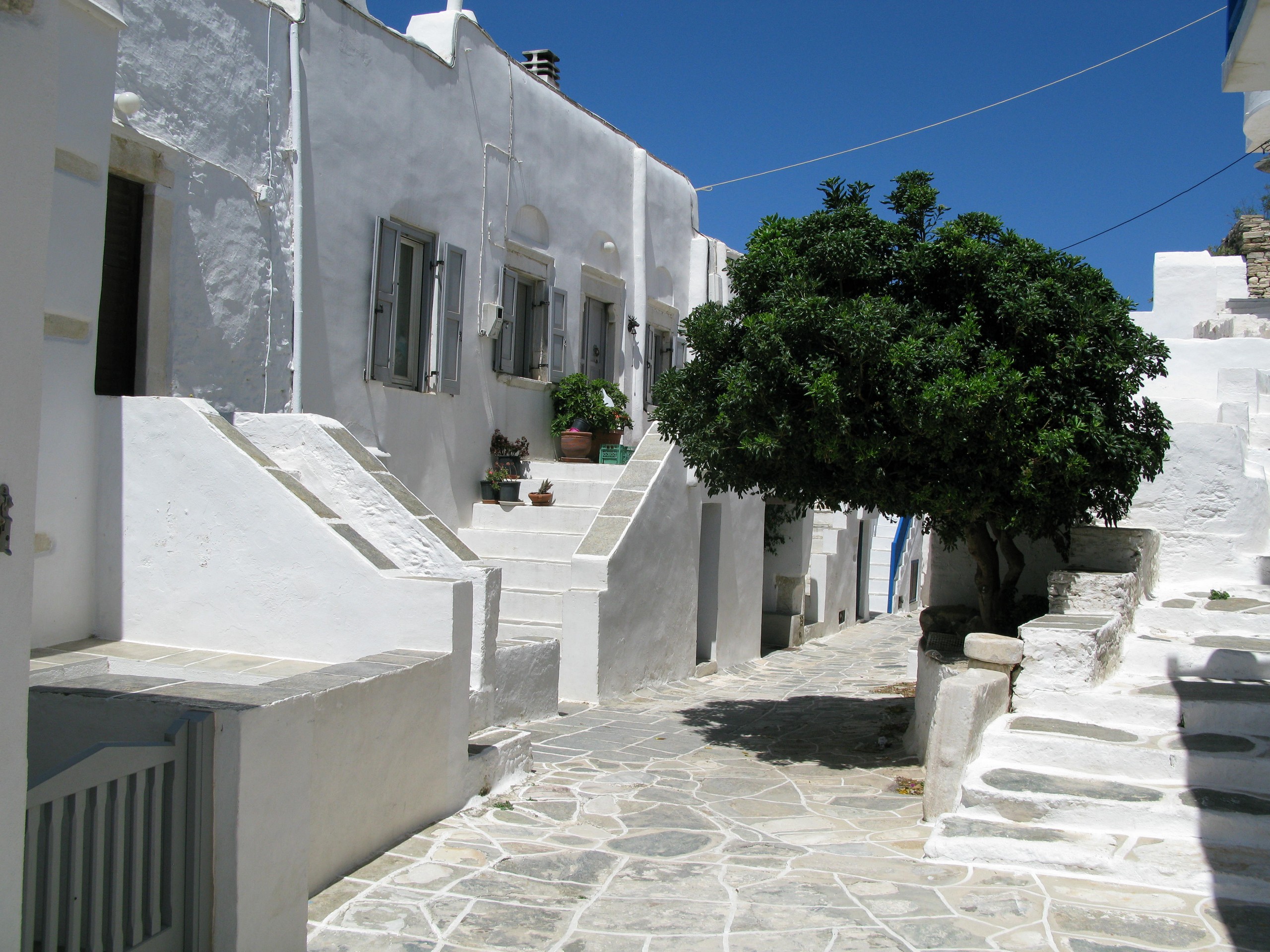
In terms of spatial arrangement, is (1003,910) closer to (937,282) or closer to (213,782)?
(213,782)

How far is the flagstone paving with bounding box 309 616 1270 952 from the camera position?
4.17 m

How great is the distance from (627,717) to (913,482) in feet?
11.5

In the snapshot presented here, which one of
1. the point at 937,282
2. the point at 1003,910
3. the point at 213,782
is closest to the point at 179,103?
the point at 937,282

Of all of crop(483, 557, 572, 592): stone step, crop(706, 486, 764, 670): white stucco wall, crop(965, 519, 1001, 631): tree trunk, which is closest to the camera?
crop(965, 519, 1001, 631): tree trunk

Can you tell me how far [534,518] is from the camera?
36.6ft

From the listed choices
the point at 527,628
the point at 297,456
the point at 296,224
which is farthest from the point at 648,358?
the point at 297,456

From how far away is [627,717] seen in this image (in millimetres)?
9180

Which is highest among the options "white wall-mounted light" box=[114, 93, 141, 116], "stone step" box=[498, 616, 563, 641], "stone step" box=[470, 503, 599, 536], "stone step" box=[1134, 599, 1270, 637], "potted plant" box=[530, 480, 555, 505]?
"white wall-mounted light" box=[114, 93, 141, 116]

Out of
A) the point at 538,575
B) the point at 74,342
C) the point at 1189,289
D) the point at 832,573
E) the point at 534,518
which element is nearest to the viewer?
the point at 74,342

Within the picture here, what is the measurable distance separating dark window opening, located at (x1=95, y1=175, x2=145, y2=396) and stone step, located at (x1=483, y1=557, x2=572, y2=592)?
154 inches

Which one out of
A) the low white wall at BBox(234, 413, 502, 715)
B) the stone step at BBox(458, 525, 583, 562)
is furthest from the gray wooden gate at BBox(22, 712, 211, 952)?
the stone step at BBox(458, 525, 583, 562)

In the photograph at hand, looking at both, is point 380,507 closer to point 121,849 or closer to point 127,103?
point 127,103

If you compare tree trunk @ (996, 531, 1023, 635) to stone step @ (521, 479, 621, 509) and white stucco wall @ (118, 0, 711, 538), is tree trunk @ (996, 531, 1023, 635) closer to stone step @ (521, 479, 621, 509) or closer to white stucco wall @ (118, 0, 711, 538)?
stone step @ (521, 479, 621, 509)

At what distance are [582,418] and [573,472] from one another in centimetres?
89
